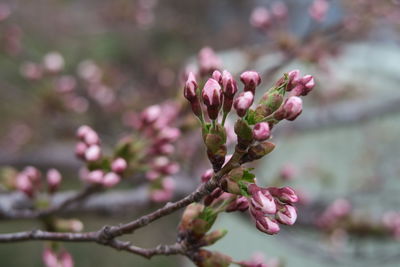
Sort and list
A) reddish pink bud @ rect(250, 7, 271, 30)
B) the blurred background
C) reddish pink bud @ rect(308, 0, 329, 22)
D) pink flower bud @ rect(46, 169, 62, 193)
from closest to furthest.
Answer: pink flower bud @ rect(46, 169, 62, 193), reddish pink bud @ rect(308, 0, 329, 22), reddish pink bud @ rect(250, 7, 271, 30), the blurred background

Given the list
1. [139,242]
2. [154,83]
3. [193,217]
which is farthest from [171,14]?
[193,217]

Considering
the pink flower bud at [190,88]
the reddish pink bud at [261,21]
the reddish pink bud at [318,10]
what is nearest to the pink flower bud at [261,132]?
the pink flower bud at [190,88]

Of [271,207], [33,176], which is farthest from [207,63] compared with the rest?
[271,207]

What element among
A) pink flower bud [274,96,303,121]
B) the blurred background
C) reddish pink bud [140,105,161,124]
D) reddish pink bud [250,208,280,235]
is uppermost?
the blurred background

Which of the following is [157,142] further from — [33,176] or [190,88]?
[190,88]

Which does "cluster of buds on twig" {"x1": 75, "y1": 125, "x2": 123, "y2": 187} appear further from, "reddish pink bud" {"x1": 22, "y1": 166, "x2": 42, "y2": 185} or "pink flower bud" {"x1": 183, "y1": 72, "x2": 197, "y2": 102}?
"pink flower bud" {"x1": 183, "y1": 72, "x2": 197, "y2": 102}

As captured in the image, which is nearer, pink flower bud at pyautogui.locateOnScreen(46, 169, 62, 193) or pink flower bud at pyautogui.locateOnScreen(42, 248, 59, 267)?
pink flower bud at pyautogui.locateOnScreen(42, 248, 59, 267)

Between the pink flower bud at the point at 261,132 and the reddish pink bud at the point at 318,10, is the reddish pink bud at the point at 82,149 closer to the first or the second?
the pink flower bud at the point at 261,132

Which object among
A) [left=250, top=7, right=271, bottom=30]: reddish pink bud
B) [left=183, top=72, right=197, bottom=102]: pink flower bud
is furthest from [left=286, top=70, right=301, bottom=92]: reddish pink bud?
[left=250, top=7, right=271, bottom=30]: reddish pink bud
